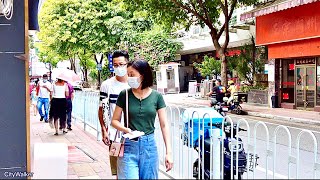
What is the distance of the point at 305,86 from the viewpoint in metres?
18.5

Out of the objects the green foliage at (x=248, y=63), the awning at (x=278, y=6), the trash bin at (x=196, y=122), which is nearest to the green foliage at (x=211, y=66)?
the green foliage at (x=248, y=63)

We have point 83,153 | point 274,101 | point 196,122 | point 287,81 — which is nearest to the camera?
point 196,122

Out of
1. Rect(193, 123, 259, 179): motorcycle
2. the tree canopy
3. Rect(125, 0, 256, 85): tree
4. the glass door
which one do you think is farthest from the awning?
Rect(193, 123, 259, 179): motorcycle

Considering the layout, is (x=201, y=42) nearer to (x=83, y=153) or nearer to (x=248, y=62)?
(x=248, y=62)

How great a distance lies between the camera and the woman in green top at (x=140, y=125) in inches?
139

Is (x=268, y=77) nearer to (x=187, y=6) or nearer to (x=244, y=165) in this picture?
(x=187, y=6)

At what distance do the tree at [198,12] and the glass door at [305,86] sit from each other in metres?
3.40

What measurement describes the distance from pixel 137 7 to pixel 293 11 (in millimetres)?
7488

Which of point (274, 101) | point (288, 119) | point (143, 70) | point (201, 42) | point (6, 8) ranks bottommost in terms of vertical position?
point (288, 119)

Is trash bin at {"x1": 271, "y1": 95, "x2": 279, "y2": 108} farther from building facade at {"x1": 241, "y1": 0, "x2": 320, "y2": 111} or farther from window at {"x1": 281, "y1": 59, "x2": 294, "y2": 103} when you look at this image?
window at {"x1": 281, "y1": 59, "x2": 294, "y2": 103}

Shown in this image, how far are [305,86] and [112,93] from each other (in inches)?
600

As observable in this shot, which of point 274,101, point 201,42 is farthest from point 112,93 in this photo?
point 201,42

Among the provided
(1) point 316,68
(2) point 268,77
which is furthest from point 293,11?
(2) point 268,77

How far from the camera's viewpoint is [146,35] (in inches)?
1259
